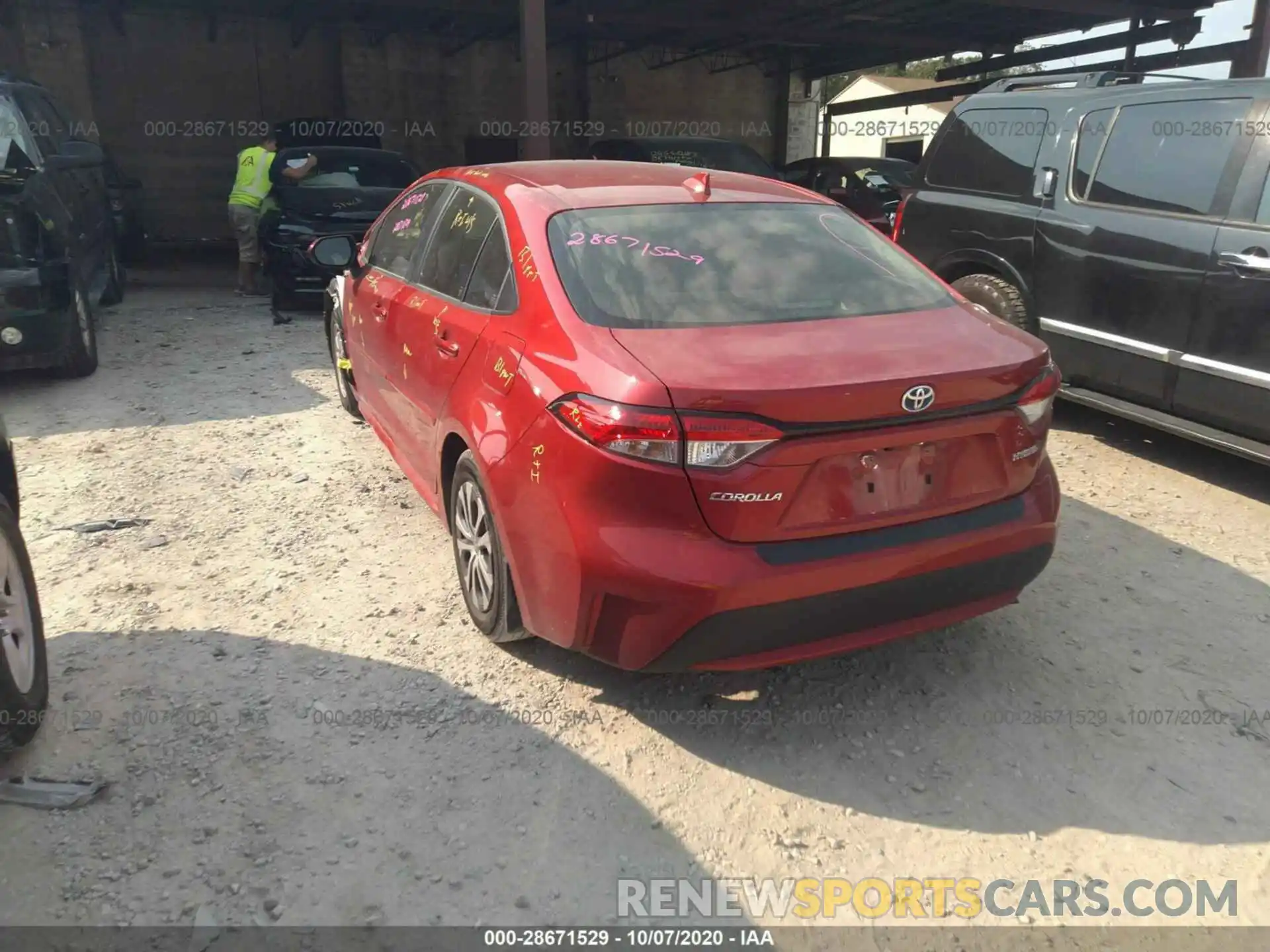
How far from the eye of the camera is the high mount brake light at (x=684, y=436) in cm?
235

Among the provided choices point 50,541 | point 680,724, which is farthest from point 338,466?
point 680,724

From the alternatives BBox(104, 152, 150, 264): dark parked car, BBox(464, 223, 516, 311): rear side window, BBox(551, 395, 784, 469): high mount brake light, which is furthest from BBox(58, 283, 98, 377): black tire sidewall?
BBox(551, 395, 784, 469): high mount brake light

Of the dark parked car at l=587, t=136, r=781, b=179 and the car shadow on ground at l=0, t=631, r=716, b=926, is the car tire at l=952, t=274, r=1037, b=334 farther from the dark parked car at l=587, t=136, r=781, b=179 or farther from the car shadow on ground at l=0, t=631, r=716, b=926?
the dark parked car at l=587, t=136, r=781, b=179

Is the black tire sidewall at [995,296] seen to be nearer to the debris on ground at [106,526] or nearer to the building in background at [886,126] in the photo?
the debris on ground at [106,526]

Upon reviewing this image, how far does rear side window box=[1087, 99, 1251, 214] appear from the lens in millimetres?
4469

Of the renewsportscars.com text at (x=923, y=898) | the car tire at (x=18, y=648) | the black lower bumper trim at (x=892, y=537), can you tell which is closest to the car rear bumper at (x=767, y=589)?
the black lower bumper trim at (x=892, y=537)

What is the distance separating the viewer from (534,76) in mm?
9688

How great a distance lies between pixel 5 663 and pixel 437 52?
17048 millimetres

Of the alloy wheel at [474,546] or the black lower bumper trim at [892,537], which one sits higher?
the black lower bumper trim at [892,537]

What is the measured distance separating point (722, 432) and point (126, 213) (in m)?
11.3

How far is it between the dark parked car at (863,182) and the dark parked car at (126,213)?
28.3ft

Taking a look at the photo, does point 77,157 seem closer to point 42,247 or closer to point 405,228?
point 42,247

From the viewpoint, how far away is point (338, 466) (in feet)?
16.5

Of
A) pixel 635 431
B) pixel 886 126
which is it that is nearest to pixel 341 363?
pixel 635 431
